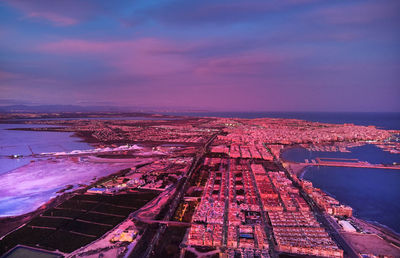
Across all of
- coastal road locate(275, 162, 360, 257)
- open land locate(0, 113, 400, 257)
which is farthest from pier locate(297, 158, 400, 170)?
coastal road locate(275, 162, 360, 257)

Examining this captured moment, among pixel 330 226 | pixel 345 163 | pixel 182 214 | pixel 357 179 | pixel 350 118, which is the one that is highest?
pixel 350 118

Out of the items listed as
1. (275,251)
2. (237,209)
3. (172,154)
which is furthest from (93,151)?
(275,251)

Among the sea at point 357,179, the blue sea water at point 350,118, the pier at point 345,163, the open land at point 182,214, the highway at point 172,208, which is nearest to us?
the highway at point 172,208

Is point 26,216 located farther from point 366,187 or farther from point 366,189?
point 366,187

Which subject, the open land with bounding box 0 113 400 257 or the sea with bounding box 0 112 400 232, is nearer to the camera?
the open land with bounding box 0 113 400 257

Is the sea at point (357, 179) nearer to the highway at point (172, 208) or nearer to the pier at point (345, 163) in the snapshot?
the pier at point (345, 163)

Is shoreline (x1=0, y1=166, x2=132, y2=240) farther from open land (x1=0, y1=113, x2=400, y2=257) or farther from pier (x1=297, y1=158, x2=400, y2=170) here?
pier (x1=297, y1=158, x2=400, y2=170)

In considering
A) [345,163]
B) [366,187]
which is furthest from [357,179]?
[345,163]

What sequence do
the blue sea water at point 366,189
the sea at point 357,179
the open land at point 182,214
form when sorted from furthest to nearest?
the sea at point 357,179 < the blue sea water at point 366,189 < the open land at point 182,214

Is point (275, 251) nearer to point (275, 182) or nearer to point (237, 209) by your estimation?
point (237, 209)

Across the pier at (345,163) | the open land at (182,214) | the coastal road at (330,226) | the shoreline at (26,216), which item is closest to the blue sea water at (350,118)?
the pier at (345,163)

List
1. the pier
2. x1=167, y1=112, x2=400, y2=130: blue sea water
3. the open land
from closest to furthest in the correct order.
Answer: the open land
the pier
x1=167, y1=112, x2=400, y2=130: blue sea water
